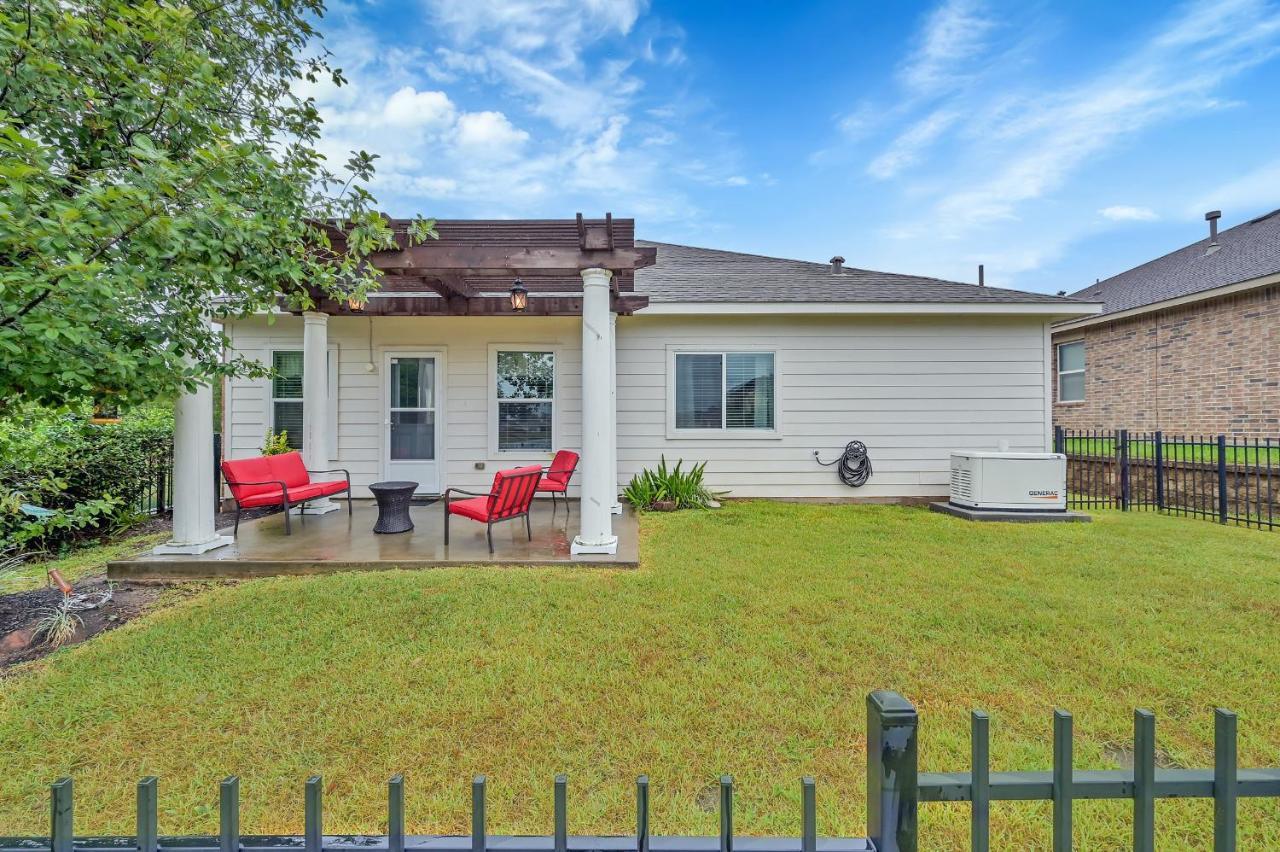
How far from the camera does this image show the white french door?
8164 mm

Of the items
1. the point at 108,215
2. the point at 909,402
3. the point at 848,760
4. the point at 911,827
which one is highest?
the point at 108,215

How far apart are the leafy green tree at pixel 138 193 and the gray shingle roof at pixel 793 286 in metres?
4.80

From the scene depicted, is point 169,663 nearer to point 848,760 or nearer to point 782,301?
point 848,760

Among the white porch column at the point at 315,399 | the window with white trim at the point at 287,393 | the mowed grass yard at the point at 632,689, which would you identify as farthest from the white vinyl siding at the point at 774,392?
the mowed grass yard at the point at 632,689

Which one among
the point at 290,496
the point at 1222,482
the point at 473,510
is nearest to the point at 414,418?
the point at 290,496

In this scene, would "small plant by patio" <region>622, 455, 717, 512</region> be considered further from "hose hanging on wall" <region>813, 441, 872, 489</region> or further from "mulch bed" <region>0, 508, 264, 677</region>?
"mulch bed" <region>0, 508, 264, 677</region>

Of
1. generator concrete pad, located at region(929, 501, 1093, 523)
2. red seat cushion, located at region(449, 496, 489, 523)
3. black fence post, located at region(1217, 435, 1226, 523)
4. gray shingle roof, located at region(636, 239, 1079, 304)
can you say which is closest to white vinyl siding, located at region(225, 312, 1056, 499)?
gray shingle roof, located at region(636, 239, 1079, 304)

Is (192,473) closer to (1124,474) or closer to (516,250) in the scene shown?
(516,250)

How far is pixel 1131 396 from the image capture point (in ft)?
39.4

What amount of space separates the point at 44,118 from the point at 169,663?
302 centimetres

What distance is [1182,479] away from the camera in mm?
8375

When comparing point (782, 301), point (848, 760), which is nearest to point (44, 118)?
point (848, 760)

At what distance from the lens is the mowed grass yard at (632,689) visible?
1.94m

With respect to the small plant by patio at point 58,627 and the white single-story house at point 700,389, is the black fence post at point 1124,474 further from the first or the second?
the small plant by patio at point 58,627
